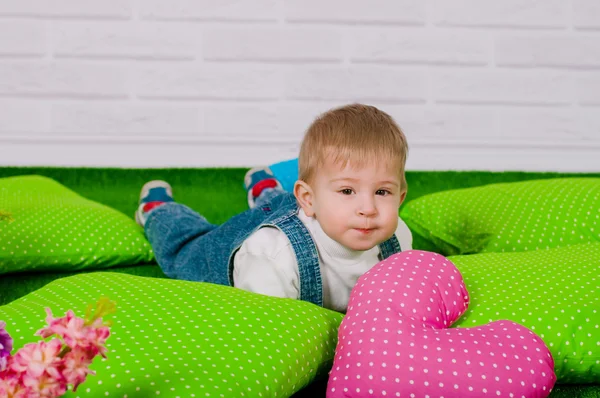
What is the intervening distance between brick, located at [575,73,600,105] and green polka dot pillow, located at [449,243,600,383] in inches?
59.9

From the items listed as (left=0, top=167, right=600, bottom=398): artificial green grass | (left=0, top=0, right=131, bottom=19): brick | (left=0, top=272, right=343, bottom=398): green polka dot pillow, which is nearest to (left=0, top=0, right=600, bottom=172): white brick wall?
(left=0, top=0, right=131, bottom=19): brick

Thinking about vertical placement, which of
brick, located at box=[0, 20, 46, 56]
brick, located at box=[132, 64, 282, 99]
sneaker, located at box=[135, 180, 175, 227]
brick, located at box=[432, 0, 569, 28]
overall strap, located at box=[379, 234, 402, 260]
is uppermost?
brick, located at box=[432, 0, 569, 28]

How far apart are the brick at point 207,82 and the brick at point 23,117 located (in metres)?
0.30

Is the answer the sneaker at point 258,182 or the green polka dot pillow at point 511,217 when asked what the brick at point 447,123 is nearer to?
the sneaker at point 258,182

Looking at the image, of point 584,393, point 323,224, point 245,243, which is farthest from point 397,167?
point 584,393

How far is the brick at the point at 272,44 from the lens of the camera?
2518mm

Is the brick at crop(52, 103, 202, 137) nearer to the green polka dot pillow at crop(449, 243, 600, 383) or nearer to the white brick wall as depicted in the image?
the white brick wall

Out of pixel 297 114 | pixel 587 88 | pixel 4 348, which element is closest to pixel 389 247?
pixel 4 348

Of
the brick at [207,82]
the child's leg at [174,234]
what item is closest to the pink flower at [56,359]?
the child's leg at [174,234]

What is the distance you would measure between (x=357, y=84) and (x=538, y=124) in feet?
2.08

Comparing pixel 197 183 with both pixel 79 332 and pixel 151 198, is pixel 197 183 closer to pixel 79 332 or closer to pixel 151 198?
pixel 151 198

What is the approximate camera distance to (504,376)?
0.89m

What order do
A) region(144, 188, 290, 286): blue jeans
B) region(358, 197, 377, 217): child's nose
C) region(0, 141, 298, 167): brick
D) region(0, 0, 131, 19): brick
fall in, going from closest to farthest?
region(358, 197, 377, 217): child's nose
region(144, 188, 290, 286): blue jeans
region(0, 0, 131, 19): brick
region(0, 141, 298, 167): brick

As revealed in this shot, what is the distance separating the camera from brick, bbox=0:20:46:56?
2.47 m
